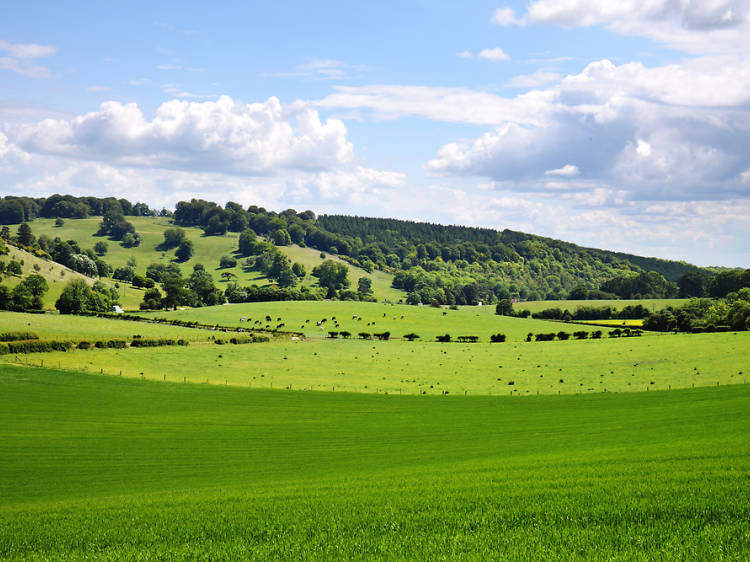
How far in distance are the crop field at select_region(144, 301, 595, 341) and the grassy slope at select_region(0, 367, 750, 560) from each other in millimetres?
85856

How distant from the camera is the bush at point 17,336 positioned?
87275 mm

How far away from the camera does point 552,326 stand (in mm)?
148000

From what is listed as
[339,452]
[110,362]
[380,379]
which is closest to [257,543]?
[339,452]

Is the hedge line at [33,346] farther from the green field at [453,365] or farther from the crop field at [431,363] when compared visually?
the crop field at [431,363]

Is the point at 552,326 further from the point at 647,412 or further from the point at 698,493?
the point at 698,493

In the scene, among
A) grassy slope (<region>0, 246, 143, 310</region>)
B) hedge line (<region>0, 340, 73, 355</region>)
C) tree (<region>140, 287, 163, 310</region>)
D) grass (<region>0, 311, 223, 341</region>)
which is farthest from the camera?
tree (<region>140, 287, 163, 310</region>)

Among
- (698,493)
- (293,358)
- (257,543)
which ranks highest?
(698,493)

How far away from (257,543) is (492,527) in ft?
17.1

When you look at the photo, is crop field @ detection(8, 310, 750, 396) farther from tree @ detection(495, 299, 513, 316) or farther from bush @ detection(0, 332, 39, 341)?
tree @ detection(495, 299, 513, 316)

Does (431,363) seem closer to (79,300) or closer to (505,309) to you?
(79,300)

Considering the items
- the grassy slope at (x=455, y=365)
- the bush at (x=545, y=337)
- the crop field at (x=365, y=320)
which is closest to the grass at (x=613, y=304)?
the crop field at (x=365, y=320)

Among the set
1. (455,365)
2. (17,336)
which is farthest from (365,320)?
(17,336)

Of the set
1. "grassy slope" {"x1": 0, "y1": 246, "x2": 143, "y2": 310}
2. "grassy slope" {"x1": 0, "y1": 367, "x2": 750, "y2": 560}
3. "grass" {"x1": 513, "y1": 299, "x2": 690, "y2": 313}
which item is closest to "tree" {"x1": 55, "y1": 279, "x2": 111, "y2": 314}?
"grassy slope" {"x1": 0, "y1": 246, "x2": 143, "y2": 310}

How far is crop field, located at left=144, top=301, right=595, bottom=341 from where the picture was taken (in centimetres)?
14162
